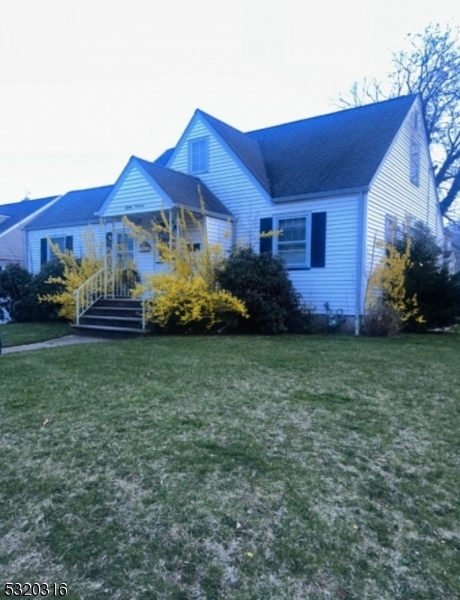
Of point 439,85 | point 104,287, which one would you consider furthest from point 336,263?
point 439,85

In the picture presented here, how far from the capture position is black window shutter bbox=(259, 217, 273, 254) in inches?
473

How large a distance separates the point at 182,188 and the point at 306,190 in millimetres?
3631

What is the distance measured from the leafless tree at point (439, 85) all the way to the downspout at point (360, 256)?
12.6 m

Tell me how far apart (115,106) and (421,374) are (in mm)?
17342

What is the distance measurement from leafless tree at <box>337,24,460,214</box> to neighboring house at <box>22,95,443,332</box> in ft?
26.6

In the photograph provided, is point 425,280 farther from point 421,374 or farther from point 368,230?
point 421,374

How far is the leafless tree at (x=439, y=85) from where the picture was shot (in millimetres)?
20156

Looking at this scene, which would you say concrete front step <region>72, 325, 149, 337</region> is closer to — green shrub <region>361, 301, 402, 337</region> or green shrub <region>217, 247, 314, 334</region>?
green shrub <region>217, 247, 314, 334</region>

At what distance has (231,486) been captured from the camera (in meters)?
2.72

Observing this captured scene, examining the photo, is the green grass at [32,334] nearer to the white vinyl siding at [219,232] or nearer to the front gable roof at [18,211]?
the white vinyl siding at [219,232]

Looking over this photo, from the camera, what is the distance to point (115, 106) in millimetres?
17844

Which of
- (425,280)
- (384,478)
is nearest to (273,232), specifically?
(425,280)

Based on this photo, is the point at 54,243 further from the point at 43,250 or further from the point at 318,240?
the point at 318,240

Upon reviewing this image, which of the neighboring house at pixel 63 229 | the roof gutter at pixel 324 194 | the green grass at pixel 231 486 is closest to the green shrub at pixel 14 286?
the neighboring house at pixel 63 229
